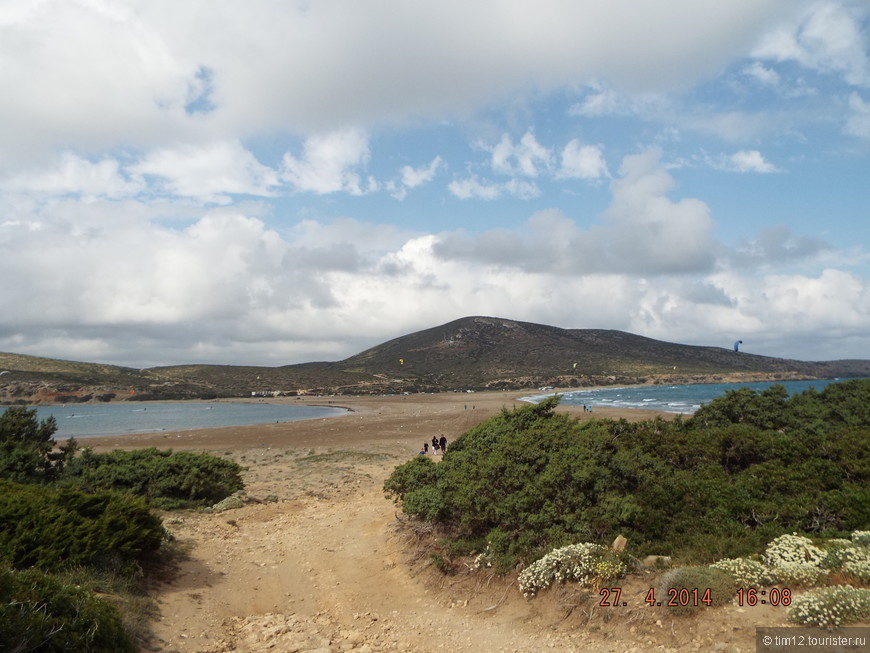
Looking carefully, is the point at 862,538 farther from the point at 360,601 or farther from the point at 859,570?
the point at 360,601

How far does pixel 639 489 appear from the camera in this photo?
26.6ft

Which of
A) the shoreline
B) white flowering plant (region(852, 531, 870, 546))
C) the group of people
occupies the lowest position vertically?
the shoreline

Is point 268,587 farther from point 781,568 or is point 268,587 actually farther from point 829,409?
point 829,409

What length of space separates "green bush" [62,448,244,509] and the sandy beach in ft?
4.01

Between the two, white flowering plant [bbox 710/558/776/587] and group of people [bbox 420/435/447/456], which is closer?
white flowering plant [bbox 710/558/776/587]

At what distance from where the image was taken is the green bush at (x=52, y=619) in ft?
14.1

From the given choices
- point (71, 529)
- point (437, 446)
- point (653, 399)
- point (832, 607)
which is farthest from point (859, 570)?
point (653, 399)

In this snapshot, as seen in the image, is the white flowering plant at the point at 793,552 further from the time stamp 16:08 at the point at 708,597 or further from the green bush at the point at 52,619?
the green bush at the point at 52,619

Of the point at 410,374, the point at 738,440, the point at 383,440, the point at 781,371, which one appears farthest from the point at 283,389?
the point at 781,371

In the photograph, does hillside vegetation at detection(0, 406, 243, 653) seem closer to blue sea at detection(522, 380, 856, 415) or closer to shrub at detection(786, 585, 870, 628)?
shrub at detection(786, 585, 870, 628)

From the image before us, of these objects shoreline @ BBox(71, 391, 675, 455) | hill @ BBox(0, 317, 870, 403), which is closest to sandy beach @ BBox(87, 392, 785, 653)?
shoreline @ BBox(71, 391, 675, 455)

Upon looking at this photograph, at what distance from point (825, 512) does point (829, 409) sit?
9257mm

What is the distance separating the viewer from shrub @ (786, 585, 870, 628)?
4754 millimetres

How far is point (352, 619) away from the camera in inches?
287
